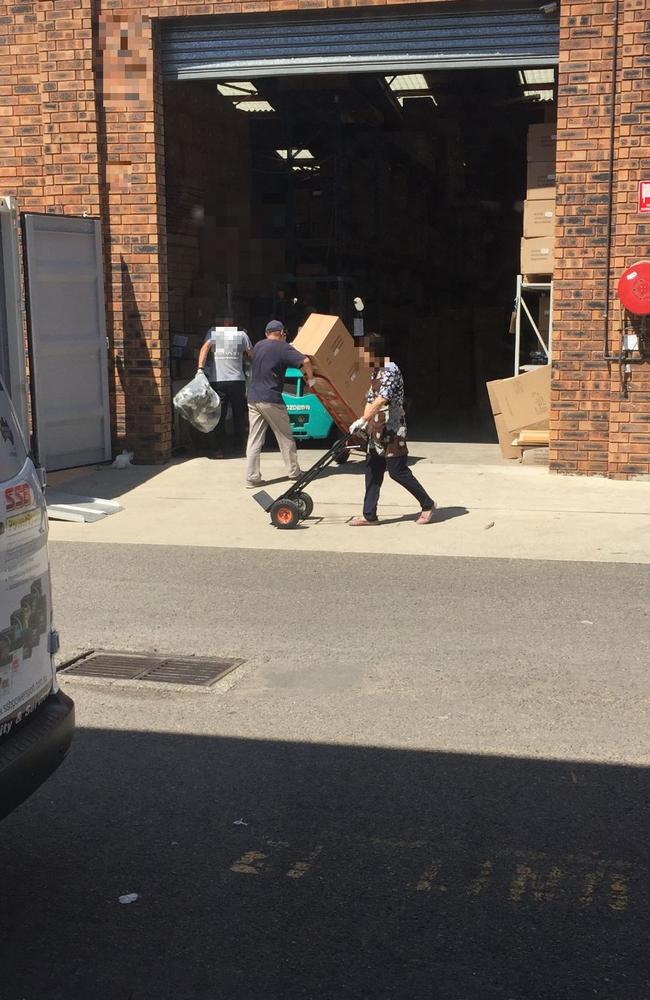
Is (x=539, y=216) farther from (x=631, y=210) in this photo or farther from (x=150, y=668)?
(x=150, y=668)

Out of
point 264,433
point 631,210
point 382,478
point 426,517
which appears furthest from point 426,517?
point 631,210

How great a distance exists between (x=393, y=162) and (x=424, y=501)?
1438 centimetres

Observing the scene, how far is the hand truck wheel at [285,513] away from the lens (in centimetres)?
1058

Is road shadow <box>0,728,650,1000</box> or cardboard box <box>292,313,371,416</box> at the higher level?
cardboard box <box>292,313,371,416</box>

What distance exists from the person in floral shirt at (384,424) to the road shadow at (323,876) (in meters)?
5.08

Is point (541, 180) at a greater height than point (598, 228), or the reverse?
point (541, 180)

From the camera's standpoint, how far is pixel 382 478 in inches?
418

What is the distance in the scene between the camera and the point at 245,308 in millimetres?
18859

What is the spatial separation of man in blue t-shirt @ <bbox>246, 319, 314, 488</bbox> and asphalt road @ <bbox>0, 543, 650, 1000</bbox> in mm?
4845

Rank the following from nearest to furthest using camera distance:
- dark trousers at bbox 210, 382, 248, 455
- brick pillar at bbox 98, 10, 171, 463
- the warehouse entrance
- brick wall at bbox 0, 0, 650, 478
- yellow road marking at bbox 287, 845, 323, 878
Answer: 1. yellow road marking at bbox 287, 845, 323, 878
2. brick wall at bbox 0, 0, 650, 478
3. brick pillar at bbox 98, 10, 171, 463
4. dark trousers at bbox 210, 382, 248, 455
5. the warehouse entrance

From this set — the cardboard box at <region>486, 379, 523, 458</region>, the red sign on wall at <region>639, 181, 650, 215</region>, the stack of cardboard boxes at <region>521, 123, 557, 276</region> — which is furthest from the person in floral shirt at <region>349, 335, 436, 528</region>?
the stack of cardboard boxes at <region>521, 123, 557, 276</region>

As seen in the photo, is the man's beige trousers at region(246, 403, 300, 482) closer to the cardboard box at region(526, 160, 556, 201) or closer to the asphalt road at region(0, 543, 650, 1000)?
the cardboard box at region(526, 160, 556, 201)

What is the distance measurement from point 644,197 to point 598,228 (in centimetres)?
59

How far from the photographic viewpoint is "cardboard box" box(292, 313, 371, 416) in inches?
510
